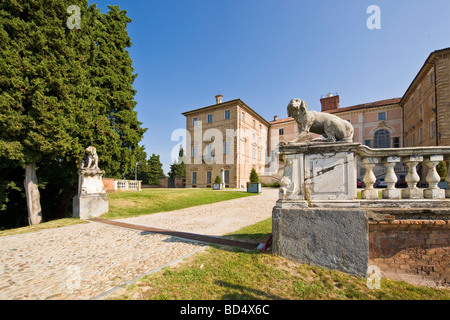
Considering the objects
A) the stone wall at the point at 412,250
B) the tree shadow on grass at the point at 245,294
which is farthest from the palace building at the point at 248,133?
the tree shadow on grass at the point at 245,294

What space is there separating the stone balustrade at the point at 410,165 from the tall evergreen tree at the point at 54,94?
36.1 feet

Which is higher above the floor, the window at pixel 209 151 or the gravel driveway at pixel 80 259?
the window at pixel 209 151

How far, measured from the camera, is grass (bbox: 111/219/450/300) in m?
2.60

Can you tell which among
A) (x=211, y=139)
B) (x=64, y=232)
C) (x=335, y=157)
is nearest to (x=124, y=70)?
(x=64, y=232)

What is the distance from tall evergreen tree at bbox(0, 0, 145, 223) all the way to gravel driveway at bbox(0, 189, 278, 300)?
4790mm

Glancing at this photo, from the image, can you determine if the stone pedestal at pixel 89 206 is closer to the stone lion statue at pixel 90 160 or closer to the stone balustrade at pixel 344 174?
the stone lion statue at pixel 90 160

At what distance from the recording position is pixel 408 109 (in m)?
26.9

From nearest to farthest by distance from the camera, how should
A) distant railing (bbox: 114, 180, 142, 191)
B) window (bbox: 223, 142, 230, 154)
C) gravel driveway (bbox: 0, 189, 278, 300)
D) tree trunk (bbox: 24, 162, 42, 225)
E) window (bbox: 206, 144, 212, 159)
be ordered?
gravel driveway (bbox: 0, 189, 278, 300), tree trunk (bbox: 24, 162, 42, 225), distant railing (bbox: 114, 180, 142, 191), window (bbox: 223, 142, 230, 154), window (bbox: 206, 144, 212, 159)

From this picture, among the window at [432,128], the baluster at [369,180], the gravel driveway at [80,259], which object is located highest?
the window at [432,128]

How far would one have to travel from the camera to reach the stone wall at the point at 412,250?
329 centimetres

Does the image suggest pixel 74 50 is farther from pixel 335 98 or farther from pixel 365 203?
pixel 335 98

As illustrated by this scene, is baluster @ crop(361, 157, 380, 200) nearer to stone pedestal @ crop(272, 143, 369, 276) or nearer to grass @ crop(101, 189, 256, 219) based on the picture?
stone pedestal @ crop(272, 143, 369, 276)

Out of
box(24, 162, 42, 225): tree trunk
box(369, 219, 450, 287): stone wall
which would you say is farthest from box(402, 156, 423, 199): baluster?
box(24, 162, 42, 225): tree trunk

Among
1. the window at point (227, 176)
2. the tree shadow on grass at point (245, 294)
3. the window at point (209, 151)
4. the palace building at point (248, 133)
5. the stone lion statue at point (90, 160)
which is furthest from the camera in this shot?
the window at point (209, 151)
